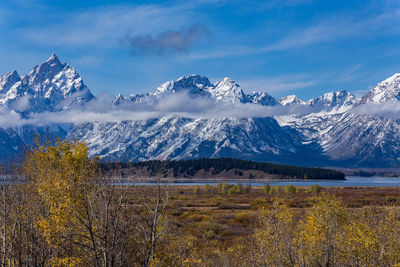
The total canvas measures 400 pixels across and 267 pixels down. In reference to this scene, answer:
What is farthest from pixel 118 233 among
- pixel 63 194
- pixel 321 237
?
pixel 321 237

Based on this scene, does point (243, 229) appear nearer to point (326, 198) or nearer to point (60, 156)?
point (326, 198)

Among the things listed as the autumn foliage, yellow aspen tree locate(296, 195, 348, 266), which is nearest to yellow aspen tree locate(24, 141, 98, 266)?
the autumn foliage

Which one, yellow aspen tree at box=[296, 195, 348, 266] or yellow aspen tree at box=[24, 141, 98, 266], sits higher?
yellow aspen tree at box=[24, 141, 98, 266]

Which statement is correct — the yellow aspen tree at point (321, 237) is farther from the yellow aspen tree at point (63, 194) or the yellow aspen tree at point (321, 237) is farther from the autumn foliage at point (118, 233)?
the yellow aspen tree at point (63, 194)

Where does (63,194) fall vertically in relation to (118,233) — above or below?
above

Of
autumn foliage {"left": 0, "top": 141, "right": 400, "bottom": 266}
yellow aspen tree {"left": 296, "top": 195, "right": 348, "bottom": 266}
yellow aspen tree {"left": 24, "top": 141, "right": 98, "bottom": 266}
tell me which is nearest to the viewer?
yellow aspen tree {"left": 24, "top": 141, "right": 98, "bottom": 266}

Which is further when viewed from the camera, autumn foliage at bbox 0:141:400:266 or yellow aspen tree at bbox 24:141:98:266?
autumn foliage at bbox 0:141:400:266

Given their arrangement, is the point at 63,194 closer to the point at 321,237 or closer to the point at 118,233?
the point at 118,233

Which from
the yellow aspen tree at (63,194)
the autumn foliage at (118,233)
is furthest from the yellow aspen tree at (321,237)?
the yellow aspen tree at (63,194)

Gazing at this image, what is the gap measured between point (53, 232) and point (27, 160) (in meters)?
22.5

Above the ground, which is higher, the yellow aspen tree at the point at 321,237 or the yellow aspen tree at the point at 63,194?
the yellow aspen tree at the point at 63,194

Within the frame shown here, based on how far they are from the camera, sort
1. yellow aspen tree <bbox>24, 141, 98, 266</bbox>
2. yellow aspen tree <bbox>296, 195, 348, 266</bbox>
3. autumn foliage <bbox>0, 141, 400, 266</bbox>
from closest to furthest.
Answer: yellow aspen tree <bbox>24, 141, 98, 266</bbox> < autumn foliage <bbox>0, 141, 400, 266</bbox> < yellow aspen tree <bbox>296, 195, 348, 266</bbox>

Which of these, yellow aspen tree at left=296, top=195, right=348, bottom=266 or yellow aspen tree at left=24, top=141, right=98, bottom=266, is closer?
yellow aspen tree at left=24, top=141, right=98, bottom=266

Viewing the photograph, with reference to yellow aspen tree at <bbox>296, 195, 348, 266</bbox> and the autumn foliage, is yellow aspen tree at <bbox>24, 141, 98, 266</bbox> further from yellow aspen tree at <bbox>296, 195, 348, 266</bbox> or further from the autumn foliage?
yellow aspen tree at <bbox>296, 195, 348, 266</bbox>
